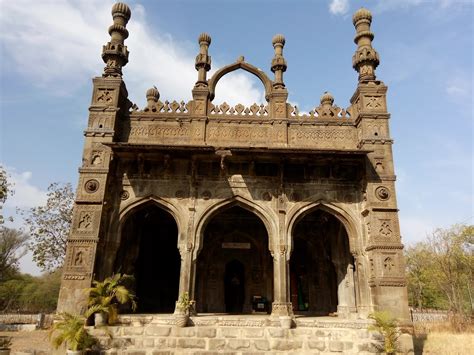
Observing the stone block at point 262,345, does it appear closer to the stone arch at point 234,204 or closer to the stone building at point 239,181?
the stone building at point 239,181

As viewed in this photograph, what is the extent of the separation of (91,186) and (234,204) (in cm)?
441

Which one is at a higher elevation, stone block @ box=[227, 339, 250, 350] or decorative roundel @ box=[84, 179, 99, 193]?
decorative roundel @ box=[84, 179, 99, 193]

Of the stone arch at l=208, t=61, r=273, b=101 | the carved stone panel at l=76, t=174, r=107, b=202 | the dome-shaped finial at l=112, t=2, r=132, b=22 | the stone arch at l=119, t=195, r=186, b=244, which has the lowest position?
the stone arch at l=119, t=195, r=186, b=244

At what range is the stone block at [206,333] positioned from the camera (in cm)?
926

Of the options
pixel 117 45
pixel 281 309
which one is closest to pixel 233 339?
pixel 281 309

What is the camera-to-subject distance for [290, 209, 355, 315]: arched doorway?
43.2 ft

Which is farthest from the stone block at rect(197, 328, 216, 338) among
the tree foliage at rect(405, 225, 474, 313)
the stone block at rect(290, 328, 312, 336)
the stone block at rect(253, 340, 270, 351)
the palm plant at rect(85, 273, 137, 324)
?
the tree foliage at rect(405, 225, 474, 313)

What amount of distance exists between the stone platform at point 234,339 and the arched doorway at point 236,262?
4408 mm

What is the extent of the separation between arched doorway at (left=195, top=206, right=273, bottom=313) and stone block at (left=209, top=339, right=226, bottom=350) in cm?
460

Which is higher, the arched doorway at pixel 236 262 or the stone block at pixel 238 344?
the arched doorway at pixel 236 262

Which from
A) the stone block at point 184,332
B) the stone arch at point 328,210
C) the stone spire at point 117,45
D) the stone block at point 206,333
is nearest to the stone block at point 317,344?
the stone block at point 206,333

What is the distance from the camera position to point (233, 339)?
361 inches

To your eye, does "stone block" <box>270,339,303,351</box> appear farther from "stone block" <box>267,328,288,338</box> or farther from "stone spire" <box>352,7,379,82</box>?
"stone spire" <box>352,7,379,82</box>

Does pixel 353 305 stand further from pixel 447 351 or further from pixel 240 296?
pixel 240 296
